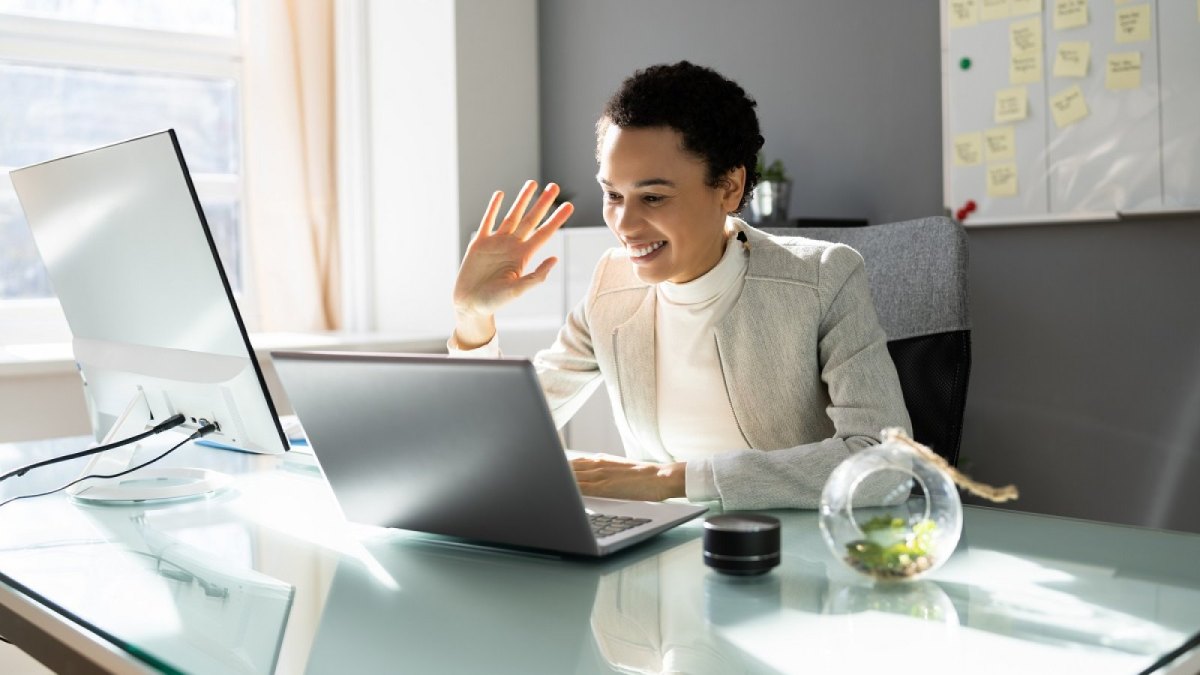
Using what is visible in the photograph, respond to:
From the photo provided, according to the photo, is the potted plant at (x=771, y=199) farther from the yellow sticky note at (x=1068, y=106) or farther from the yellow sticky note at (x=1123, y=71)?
the yellow sticky note at (x=1123, y=71)

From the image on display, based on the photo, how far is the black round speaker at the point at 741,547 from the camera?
88cm

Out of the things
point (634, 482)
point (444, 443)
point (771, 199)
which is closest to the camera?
point (444, 443)

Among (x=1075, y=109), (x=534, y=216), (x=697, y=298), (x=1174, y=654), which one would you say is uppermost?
(x=1075, y=109)

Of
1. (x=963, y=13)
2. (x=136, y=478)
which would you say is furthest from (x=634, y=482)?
(x=963, y=13)

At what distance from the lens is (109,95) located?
3473mm

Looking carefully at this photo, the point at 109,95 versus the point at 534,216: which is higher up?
the point at 109,95

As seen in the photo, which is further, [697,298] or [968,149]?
[968,149]

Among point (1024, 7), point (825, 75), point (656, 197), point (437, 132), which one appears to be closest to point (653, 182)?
point (656, 197)

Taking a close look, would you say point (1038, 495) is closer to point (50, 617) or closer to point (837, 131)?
point (837, 131)

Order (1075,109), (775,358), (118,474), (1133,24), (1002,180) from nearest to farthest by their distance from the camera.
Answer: (118,474), (775,358), (1133,24), (1075,109), (1002,180)

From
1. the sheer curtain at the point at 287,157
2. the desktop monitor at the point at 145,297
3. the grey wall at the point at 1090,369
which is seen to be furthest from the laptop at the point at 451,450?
the sheer curtain at the point at 287,157

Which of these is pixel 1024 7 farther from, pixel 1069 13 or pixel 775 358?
pixel 775 358

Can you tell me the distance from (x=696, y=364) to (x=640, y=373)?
77mm

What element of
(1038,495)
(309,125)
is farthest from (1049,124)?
(309,125)
